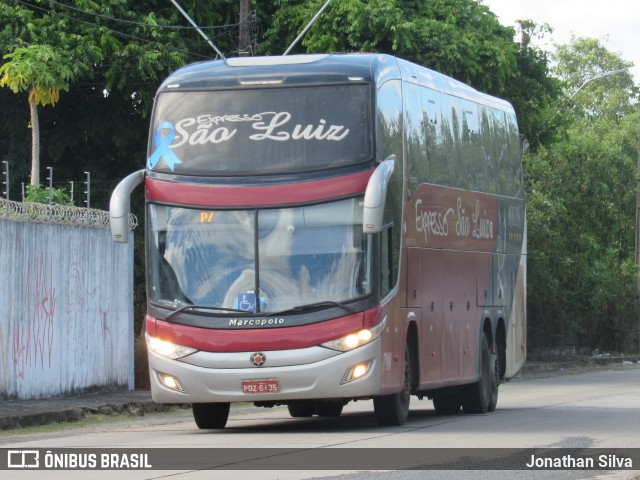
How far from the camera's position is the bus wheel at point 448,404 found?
22.2 metres

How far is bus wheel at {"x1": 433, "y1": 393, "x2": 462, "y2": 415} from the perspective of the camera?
22203 mm

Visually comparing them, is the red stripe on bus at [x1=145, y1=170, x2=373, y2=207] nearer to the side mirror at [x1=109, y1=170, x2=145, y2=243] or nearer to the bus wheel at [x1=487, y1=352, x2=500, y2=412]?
the side mirror at [x1=109, y1=170, x2=145, y2=243]

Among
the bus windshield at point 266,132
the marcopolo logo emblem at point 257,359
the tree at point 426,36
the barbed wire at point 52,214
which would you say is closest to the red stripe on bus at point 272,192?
the bus windshield at point 266,132

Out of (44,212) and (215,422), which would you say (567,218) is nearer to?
(44,212)

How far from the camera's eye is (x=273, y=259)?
1623 centimetres

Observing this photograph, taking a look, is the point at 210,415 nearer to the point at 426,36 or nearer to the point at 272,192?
the point at 272,192

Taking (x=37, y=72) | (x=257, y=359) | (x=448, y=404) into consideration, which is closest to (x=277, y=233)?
(x=257, y=359)

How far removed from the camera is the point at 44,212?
2244cm

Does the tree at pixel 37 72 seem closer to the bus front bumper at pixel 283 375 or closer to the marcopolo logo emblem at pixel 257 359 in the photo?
the bus front bumper at pixel 283 375

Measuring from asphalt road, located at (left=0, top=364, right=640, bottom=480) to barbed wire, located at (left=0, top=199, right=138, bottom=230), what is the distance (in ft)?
11.3

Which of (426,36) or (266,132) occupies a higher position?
(426,36)

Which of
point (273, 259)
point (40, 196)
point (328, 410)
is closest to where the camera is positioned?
point (273, 259)

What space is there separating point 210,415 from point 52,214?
19.6ft

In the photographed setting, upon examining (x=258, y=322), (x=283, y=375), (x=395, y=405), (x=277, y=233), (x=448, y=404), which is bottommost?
(x=448, y=404)
